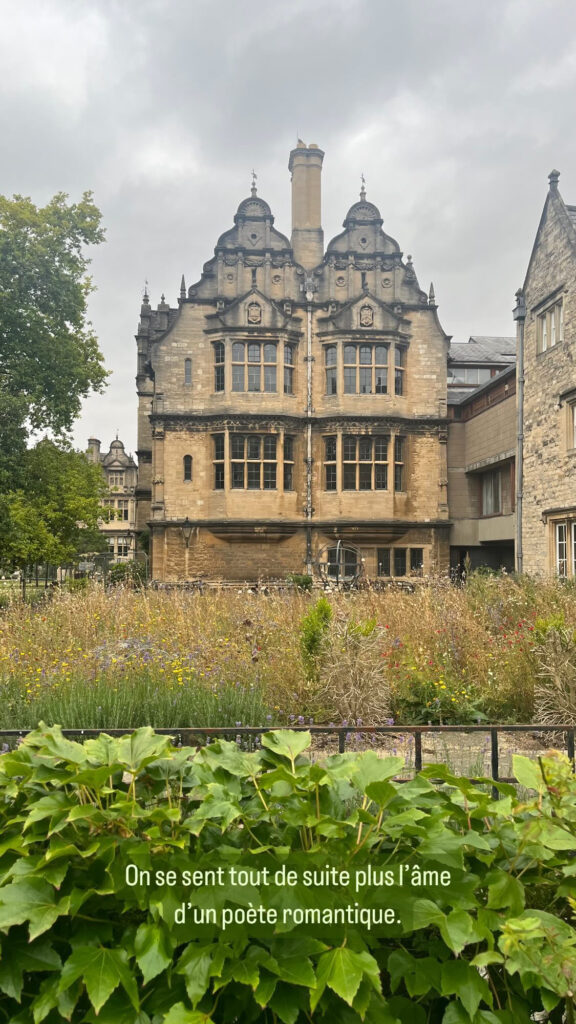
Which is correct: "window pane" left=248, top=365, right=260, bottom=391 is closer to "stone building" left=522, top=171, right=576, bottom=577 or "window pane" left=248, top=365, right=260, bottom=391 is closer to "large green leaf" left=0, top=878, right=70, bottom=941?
"stone building" left=522, top=171, right=576, bottom=577

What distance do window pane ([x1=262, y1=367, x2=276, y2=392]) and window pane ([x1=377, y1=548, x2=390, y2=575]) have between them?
25.4ft

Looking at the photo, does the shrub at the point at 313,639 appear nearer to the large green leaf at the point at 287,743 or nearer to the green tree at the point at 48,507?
the large green leaf at the point at 287,743

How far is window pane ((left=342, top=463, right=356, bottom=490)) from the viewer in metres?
24.8

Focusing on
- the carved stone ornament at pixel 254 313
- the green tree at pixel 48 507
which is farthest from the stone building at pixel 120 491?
the green tree at pixel 48 507

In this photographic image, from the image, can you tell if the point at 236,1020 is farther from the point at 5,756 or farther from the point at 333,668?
the point at 333,668

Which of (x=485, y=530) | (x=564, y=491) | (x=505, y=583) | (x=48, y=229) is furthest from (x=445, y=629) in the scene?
(x=48, y=229)

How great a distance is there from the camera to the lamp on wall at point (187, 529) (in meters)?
24.2

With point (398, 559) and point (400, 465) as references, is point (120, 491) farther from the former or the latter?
point (398, 559)

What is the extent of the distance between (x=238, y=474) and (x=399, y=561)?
7.33 m

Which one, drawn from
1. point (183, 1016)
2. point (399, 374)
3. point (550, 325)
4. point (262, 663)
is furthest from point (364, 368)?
point (183, 1016)

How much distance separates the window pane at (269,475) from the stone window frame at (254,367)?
9.42 ft

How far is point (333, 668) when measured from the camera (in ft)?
22.5

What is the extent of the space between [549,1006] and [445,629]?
23.9ft

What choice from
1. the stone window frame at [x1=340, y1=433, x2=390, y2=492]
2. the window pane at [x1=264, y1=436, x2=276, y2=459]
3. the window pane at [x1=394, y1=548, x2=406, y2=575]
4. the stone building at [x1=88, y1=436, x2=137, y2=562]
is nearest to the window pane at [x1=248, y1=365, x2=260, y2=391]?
the window pane at [x1=264, y1=436, x2=276, y2=459]
